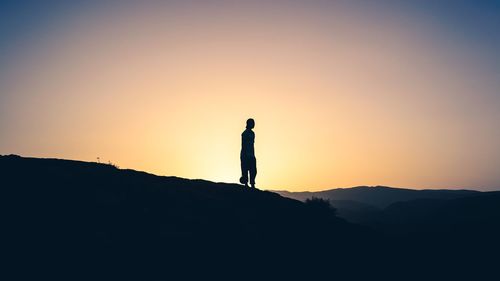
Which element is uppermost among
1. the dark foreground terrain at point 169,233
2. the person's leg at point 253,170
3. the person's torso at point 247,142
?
the person's torso at point 247,142

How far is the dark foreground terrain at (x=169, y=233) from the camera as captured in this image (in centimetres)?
832

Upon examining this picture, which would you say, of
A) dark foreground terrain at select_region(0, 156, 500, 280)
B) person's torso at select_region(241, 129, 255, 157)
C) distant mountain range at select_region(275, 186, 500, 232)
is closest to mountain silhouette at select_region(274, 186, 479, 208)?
distant mountain range at select_region(275, 186, 500, 232)

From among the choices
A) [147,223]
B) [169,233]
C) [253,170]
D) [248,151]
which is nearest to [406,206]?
[253,170]

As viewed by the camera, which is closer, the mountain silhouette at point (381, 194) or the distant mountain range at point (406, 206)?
the distant mountain range at point (406, 206)

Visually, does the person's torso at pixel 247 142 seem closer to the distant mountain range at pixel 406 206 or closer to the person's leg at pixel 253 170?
the person's leg at pixel 253 170

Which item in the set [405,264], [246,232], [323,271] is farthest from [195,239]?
[405,264]

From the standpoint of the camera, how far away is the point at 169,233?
9.85m

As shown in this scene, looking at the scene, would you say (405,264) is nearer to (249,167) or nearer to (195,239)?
(249,167)

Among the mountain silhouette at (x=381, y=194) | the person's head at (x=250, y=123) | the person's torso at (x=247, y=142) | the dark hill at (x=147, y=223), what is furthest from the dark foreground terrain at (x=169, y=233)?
the mountain silhouette at (x=381, y=194)

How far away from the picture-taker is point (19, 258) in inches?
305

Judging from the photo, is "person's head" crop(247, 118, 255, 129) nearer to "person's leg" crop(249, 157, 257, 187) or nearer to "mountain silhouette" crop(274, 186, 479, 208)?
"person's leg" crop(249, 157, 257, 187)

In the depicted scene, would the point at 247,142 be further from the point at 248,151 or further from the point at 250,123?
the point at 250,123

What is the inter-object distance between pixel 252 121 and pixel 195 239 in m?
5.05

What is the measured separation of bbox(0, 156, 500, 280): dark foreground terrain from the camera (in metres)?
8.32
